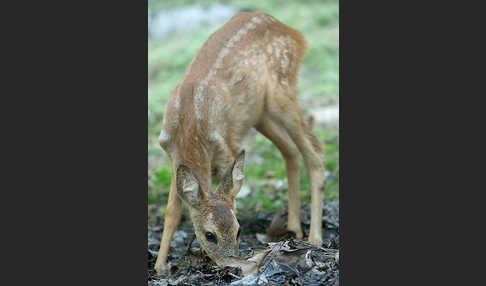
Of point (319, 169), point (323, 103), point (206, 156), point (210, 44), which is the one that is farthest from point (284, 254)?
point (323, 103)

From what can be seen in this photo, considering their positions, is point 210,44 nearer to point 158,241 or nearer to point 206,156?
point 206,156

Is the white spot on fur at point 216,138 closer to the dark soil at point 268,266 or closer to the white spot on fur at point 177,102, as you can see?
the white spot on fur at point 177,102

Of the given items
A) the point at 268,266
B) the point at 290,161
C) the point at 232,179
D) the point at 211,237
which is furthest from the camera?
the point at 290,161

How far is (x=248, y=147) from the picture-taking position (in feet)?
37.9

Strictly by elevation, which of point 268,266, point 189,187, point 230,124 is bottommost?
point 268,266

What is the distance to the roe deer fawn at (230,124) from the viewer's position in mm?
7102

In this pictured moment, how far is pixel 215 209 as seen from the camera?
700 centimetres

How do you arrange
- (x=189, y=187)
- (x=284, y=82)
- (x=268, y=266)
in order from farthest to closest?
(x=284, y=82) → (x=189, y=187) → (x=268, y=266)

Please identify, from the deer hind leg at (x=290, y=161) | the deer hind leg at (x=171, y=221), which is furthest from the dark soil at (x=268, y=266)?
the deer hind leg at (x=290, y=161)

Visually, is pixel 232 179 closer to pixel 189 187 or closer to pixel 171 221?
pixel 189 187

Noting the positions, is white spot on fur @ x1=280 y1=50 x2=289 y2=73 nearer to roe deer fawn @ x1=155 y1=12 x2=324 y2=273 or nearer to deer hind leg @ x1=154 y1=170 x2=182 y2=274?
roe deer fawn @ x1=155 y1=12 x2=324 y2=273

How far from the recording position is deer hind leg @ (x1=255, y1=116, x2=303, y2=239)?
8.62 meters

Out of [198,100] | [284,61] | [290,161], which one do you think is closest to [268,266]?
[198,100]

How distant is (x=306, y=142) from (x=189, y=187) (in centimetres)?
209
